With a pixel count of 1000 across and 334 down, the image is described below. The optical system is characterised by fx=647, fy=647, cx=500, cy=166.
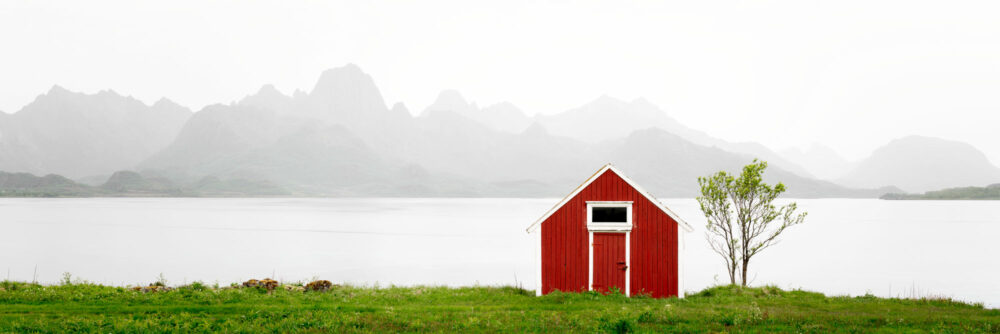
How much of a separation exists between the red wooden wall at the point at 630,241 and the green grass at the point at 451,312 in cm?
163

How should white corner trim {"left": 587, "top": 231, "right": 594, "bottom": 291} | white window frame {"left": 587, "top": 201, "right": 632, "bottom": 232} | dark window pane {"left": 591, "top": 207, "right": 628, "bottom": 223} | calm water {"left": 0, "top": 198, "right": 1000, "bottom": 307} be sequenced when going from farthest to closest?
calm water {"left": 0, "top": 198, "right": 1000, "bottom": 307} → dark window pane {"left": 591, "top": 207, "right": 628, "bottom": 223} → white corner trim {"left": 587, "top": 231, "right": 594, "bottom": 291} → white window frame {"left": 587, "top": 201, "right": 632, "bottom": 232}

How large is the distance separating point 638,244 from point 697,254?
51.3 metres

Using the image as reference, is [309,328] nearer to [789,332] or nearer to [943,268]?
[789,332]

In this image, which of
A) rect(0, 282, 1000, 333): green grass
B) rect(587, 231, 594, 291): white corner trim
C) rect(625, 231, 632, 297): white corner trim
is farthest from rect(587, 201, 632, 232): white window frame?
rect(0, 282, 1000, 333): green grass

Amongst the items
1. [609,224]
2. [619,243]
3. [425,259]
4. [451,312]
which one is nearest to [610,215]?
[609,224]

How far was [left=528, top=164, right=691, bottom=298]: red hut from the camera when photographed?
83.7 ft

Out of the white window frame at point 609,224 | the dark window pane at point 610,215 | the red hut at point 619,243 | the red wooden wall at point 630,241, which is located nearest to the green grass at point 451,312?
the red hut at point 619,243

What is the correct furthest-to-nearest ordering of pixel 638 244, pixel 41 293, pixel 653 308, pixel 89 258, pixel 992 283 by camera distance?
pixel 89 258
pixel 992 283
pixel 638 244
pixel 41 293
pixel 653 308

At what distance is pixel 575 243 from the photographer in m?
25.7

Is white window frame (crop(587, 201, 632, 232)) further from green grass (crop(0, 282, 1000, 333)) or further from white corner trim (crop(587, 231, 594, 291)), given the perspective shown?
green grass (crop(0, 282, 1000, 333))

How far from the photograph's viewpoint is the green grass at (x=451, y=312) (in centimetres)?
1680

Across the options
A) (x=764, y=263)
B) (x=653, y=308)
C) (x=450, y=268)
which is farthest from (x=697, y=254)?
(x=653, y=308)

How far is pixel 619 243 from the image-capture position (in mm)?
25578

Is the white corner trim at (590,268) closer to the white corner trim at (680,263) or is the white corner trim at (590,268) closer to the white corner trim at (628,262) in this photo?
the white corner trim at (628,262)
